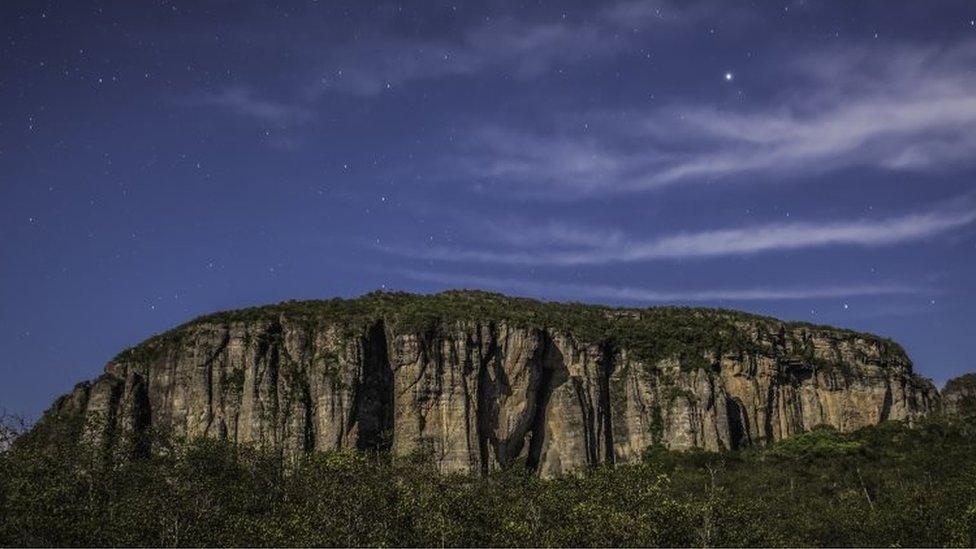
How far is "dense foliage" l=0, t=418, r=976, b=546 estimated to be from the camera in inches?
2473

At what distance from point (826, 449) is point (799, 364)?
2541cm

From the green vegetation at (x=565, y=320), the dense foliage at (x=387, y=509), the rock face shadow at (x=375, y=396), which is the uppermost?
the green vegetation at (x=565, y=320)

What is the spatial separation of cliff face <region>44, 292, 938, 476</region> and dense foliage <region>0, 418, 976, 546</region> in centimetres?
2122

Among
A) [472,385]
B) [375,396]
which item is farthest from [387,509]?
[472,385]

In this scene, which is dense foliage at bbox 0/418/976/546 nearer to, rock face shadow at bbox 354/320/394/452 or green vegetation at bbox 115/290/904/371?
rock face shadow at bbox 354/320/394/452

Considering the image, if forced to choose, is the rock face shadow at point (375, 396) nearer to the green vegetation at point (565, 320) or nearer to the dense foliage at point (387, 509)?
the green vegetation at point (565, 320)

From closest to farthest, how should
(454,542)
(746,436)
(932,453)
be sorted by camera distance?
(454,542), (932,453), (746,436)

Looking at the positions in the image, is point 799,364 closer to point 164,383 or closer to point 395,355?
point 395,355

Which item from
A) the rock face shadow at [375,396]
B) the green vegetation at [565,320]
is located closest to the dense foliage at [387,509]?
the rock face shadow at [375,396]

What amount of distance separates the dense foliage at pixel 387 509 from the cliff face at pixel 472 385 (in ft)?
69.6

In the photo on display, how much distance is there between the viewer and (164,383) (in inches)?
5138

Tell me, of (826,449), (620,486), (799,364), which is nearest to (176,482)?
(620,486)

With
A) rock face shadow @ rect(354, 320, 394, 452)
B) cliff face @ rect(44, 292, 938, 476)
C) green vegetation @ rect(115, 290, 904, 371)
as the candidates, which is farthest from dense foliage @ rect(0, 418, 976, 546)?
green vegetation @ rect(115, 290, 904, 371)

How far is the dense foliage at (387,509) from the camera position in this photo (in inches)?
2473
